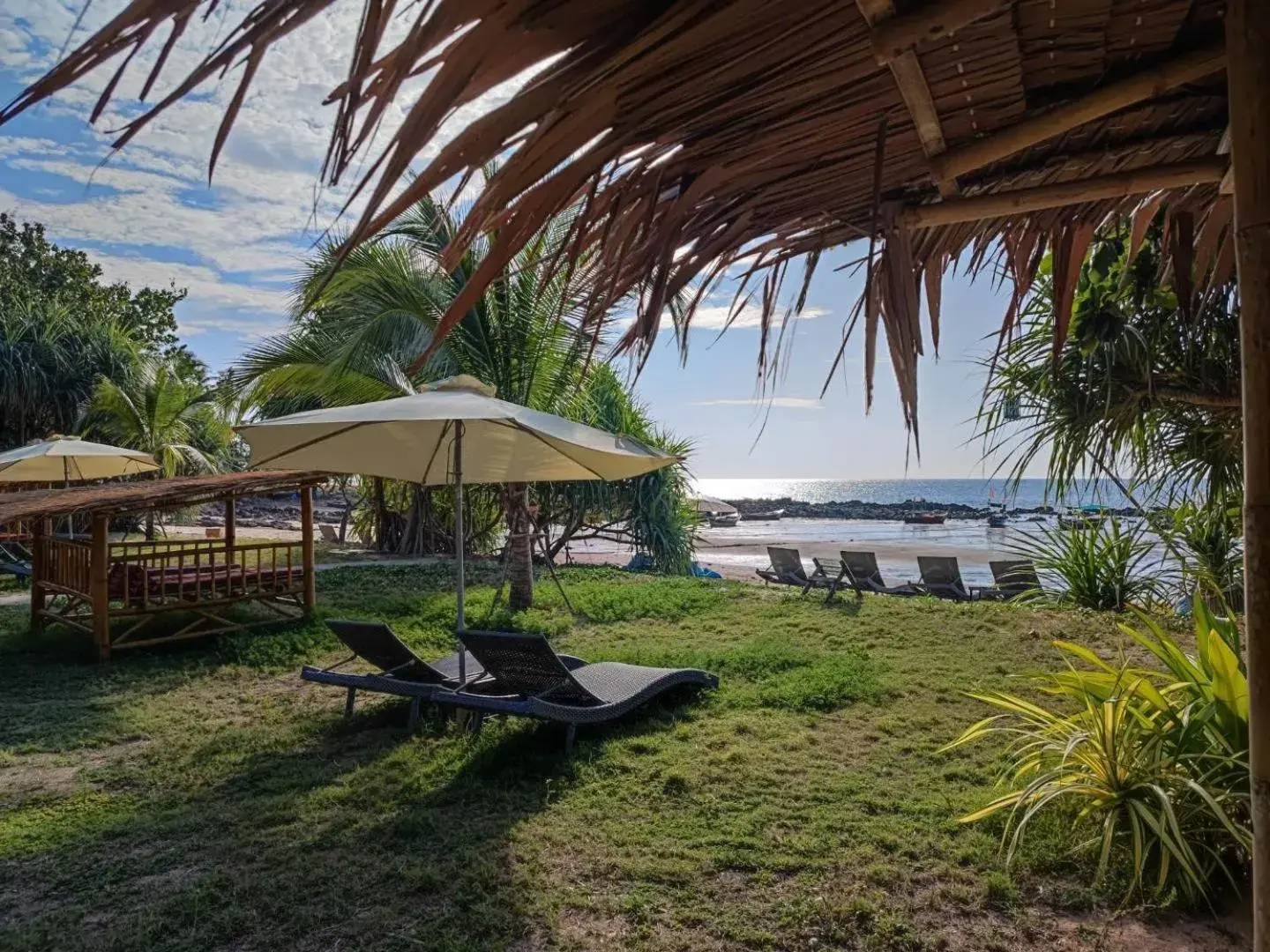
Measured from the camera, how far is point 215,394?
13.1 metres

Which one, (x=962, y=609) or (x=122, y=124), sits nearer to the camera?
(x=122, y=124)

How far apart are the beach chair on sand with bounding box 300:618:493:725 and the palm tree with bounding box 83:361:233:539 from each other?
1394 centimetres

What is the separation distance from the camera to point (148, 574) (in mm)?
8414

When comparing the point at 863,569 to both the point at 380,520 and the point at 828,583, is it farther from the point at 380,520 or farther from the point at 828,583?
the point at 380,520

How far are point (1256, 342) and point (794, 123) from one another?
761 mm

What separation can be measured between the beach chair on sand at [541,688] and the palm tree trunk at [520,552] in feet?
16.3

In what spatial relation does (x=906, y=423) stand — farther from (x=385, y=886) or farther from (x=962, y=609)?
(x=962, y=609)

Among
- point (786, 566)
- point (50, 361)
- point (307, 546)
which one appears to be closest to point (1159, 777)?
point (307, 546)

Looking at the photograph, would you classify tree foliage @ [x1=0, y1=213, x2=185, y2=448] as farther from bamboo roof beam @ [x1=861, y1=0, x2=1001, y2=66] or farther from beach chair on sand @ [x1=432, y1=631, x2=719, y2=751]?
bamboo roof beam @ [x1=861, y1=0, x2=1001, y2=66]

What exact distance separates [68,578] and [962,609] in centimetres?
964

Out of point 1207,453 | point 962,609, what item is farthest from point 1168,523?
point 962,609

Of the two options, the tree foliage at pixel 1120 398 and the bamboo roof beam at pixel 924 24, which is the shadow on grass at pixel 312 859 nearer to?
the bamboo roof beam at pixel 924 24

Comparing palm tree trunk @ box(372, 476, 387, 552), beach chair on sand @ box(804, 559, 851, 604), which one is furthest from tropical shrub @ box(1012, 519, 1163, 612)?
palm tree trunk @ box(372, 476, 387, 552)

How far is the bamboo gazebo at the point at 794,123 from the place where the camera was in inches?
37.6
